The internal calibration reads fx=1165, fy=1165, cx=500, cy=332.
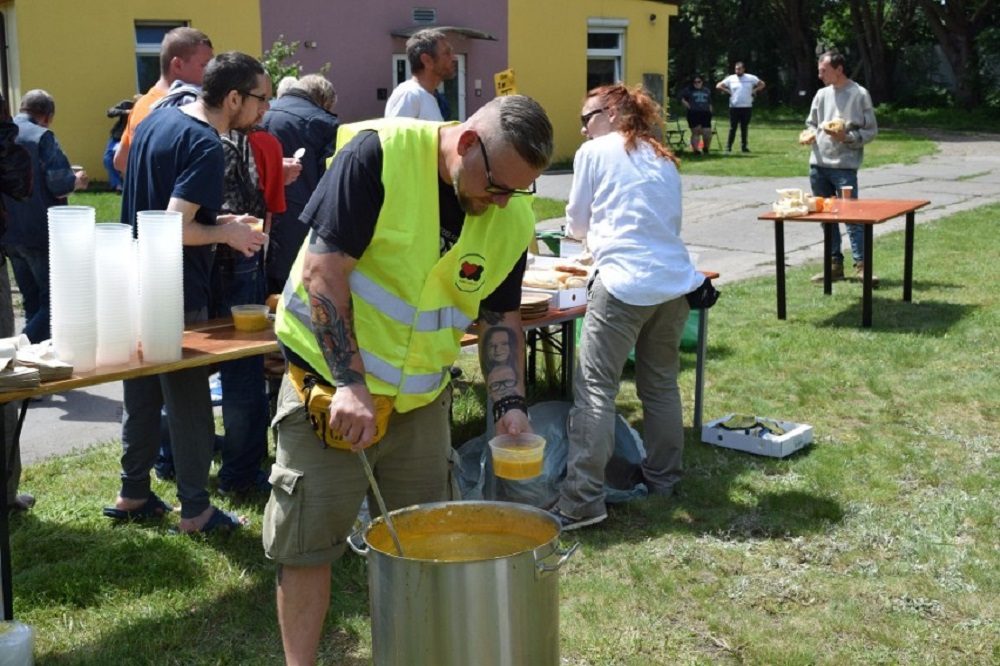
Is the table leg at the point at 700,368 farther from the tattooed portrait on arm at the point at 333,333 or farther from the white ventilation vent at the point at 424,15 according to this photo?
the white ventilation vent at the point at 424,15

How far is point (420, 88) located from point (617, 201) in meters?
3.39

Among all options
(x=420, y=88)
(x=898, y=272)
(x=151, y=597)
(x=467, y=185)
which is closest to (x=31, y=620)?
(x=151, y=597)

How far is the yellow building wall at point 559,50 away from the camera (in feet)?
73.3

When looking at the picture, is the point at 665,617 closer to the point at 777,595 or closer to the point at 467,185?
Result: the point at 777,595

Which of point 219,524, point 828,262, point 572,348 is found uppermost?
point 828,262

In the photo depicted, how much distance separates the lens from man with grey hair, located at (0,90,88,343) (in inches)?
273

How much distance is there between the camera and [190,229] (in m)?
4.36

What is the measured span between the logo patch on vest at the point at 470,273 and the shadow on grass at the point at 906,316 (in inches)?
246

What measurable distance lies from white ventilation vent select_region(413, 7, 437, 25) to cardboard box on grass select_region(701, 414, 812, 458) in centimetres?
1656

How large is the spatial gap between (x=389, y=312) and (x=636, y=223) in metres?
2.26

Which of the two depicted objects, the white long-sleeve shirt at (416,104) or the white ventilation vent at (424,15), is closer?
the white long-sleeve shirt at (416,104)

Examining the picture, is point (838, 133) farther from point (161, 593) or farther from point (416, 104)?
point (161, 593)

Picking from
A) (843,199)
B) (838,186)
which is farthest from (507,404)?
(838,186)

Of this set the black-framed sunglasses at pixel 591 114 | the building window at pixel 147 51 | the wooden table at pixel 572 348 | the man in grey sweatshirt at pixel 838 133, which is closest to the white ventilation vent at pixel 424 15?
the building window at pixel 147 51
